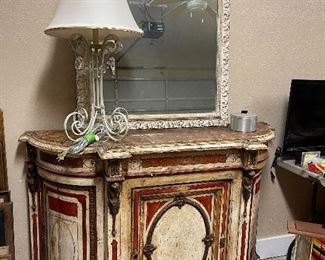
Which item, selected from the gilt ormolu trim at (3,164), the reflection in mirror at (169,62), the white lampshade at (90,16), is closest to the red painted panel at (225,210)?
the reflection in mirror at (169,62)

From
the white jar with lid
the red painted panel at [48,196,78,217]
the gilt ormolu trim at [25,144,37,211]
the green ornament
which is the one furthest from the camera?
the white jar with lid

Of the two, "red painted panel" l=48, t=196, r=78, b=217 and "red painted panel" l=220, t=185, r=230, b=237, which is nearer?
"red painted panel" l=48, t=196, r=78, b=217

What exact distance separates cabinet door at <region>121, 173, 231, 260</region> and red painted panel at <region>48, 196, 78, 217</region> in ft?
0.84

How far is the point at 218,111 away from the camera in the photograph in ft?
6.33

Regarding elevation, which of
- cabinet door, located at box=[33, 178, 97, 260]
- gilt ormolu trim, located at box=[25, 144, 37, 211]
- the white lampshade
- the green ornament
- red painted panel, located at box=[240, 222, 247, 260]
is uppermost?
the white lampshade

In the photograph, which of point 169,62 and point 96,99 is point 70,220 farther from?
point 169,62

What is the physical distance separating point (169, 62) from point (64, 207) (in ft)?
2.94

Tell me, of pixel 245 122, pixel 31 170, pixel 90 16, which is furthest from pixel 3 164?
pixel 245 122

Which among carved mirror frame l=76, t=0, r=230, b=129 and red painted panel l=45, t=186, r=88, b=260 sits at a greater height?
carved mirror frame l=76, t=0, r=230, b=129

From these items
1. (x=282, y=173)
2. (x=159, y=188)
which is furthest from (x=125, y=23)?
(x=282, y=173)

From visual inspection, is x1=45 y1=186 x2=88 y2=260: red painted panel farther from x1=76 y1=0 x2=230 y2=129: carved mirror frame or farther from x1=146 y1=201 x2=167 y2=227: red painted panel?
x1=76 y1=0 x2=230 y2=129: carved mirror frame

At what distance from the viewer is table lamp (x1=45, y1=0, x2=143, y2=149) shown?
1.33 metres

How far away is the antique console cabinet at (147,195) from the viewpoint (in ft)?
4.94

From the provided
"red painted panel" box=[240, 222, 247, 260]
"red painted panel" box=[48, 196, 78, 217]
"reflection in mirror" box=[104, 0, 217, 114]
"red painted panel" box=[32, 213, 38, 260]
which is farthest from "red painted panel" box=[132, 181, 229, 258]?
"red painted panel" box=[32, 213, 38, 260]
